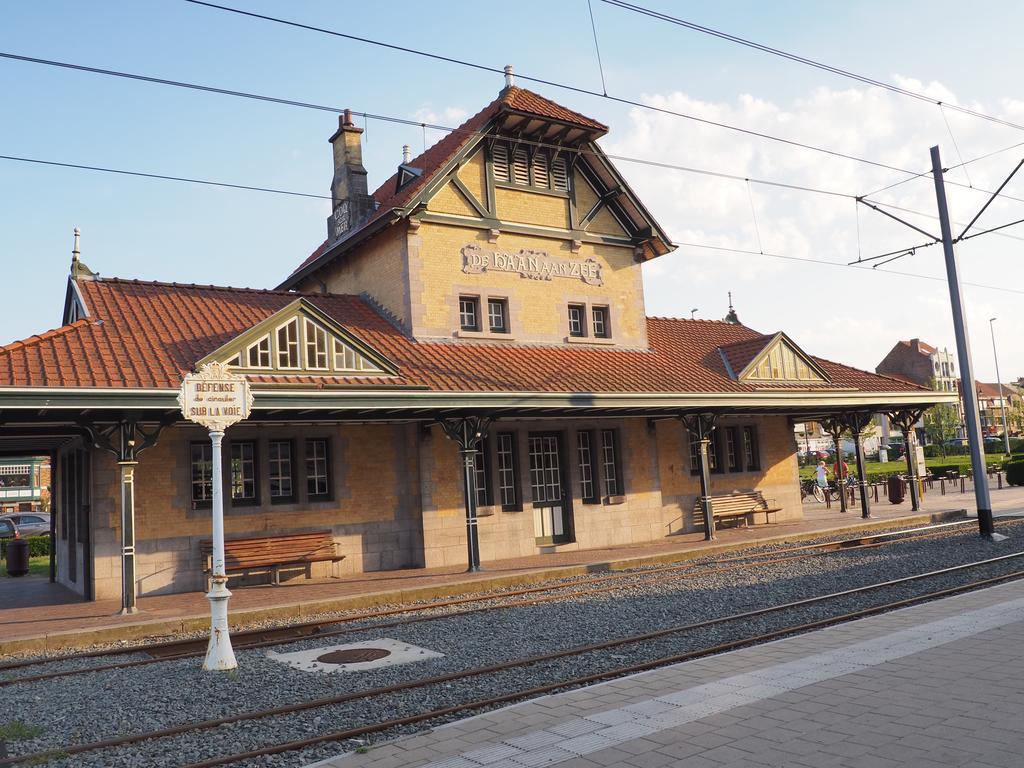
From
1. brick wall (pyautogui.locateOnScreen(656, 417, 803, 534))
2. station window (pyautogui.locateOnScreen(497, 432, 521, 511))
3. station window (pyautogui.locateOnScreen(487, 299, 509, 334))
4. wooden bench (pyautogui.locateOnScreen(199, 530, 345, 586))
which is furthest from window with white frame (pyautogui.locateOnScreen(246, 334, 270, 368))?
brick wall (pyautogui.locateOnScreen(656, 417, 803, 534))

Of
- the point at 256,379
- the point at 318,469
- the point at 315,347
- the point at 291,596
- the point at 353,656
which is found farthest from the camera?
the point at 318,469

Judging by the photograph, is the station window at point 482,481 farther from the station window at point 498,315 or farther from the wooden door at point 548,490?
the station window at point 498,315

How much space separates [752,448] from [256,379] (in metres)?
14.4

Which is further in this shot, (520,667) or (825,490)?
(825,490)

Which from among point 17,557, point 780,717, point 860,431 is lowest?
point 780,717

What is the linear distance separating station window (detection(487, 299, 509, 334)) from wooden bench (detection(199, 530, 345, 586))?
601 cm

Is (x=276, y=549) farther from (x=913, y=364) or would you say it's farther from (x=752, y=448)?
(x=913, y=364)

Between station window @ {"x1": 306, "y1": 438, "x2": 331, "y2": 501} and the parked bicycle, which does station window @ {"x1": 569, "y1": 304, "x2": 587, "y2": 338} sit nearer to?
station window @ {"x1": 306, "y1": 438, "x2": 331, "y2": 501}

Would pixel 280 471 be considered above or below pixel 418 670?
above

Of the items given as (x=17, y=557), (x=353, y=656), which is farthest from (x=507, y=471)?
(x=17, y=557)

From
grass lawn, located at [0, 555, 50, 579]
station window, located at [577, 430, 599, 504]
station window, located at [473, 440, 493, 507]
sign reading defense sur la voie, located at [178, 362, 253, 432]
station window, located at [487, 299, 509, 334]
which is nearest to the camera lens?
sign reading defense sur la voie, located at [178, 362, 253, 432]

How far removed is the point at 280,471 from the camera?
1534 cm

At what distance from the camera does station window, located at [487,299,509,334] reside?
731 inches

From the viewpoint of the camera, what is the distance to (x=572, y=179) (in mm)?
19906
